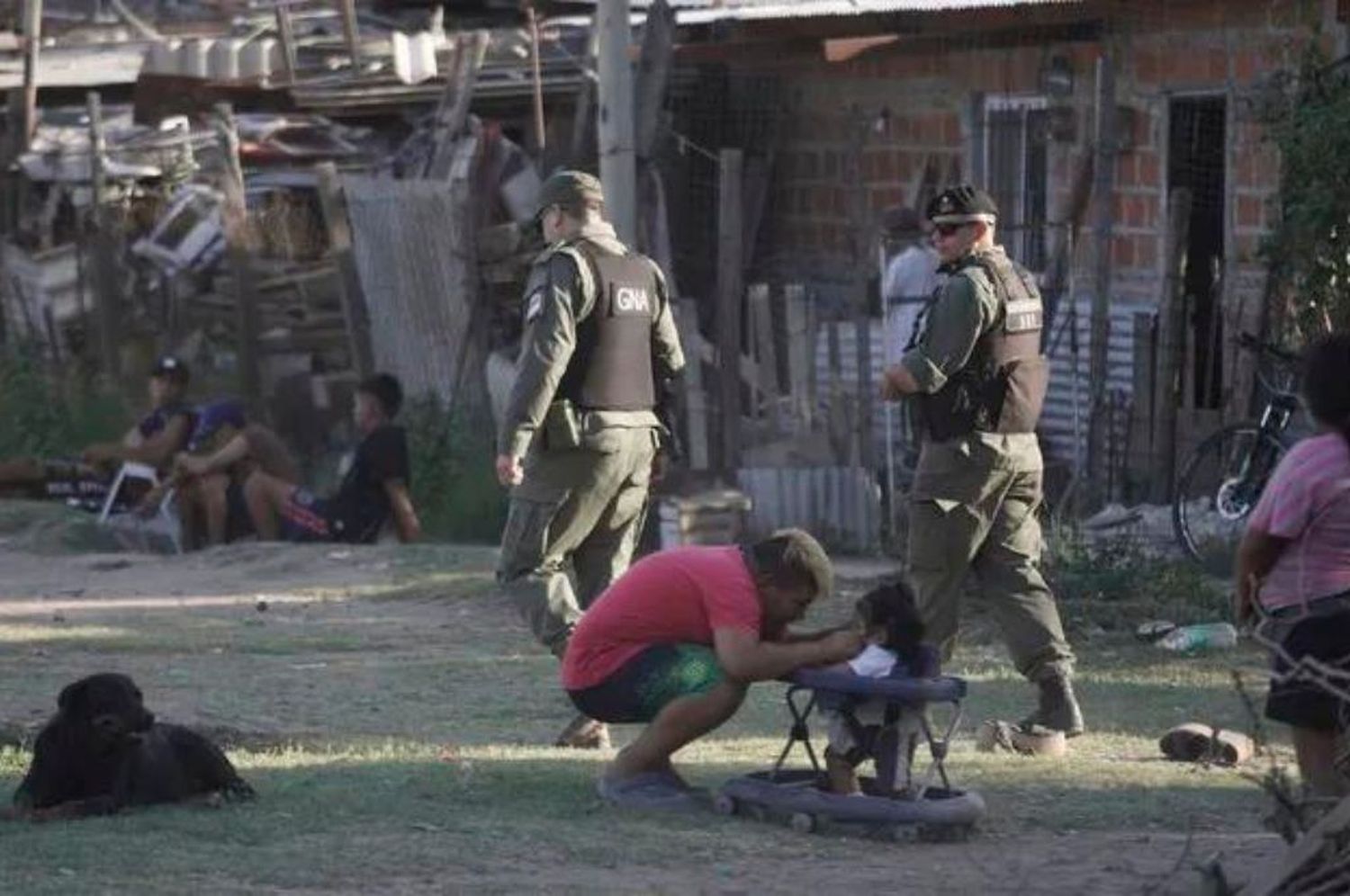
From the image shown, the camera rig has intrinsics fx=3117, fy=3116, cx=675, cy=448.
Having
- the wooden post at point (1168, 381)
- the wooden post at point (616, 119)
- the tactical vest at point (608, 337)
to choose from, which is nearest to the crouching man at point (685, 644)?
the tactical vest at point (608, 337)

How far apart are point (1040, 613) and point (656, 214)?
8612 millimetres

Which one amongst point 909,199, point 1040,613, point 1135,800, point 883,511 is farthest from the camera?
point 909,199

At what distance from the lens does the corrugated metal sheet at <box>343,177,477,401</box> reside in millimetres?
19672

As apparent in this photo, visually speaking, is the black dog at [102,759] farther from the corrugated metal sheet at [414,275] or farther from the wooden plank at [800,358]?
the corrugated metal sheet at [414,275]

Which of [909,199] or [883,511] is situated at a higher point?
[909,199]

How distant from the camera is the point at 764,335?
17.2 m

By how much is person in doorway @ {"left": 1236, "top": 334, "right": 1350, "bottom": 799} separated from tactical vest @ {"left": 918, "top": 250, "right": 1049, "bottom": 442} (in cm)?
200

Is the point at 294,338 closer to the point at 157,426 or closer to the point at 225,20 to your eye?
the point at 157,426

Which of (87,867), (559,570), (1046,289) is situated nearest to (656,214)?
(1046,289)

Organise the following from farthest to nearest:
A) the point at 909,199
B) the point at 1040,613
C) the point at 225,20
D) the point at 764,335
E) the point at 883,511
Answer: the point at 225,20 → the point at 909,199 → the point at 764,335 → the point at 883,511 → the point at 1040,613

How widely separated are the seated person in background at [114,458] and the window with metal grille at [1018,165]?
5.01 m

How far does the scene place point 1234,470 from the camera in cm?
1570

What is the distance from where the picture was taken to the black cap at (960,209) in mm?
9977

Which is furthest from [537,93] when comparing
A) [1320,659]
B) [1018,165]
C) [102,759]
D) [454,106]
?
[1320,659]
